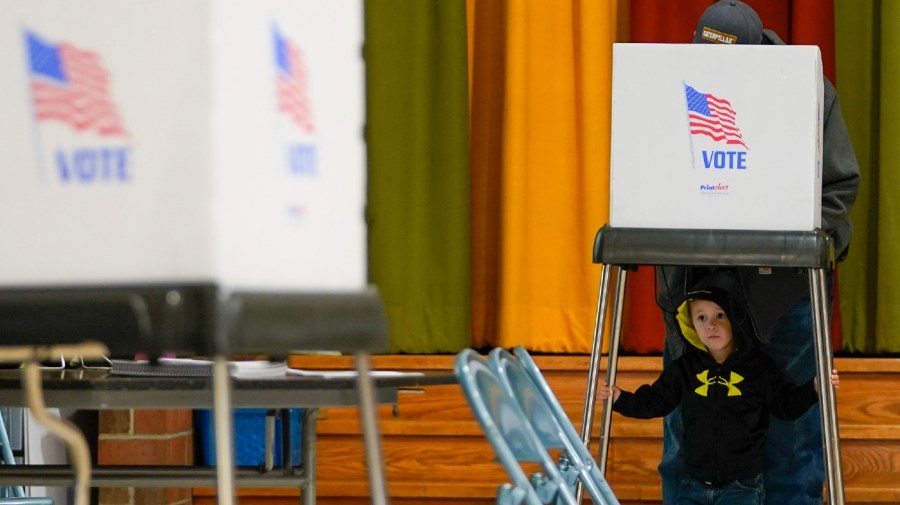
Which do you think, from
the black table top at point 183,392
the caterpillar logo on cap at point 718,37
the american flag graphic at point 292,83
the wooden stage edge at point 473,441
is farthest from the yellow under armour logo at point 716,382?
the american flag graphic at point 292,83

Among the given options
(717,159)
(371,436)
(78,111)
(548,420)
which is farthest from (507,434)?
(717,159)

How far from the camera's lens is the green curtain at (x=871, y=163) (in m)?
3.84

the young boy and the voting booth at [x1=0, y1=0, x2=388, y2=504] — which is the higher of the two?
the voting booth at [x1=0, y1=0, x2=388, y2=504]

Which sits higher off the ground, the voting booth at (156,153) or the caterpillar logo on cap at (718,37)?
the caterpillar logo on cap at (718,37)

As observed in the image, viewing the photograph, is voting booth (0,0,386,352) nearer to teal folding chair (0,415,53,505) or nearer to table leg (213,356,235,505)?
table leg (213,356,235,505)

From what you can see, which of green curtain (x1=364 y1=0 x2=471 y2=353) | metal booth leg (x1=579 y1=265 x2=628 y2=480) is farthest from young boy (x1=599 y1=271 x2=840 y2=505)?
green curtain (x1=364 y1=0 x2=471 y2=353)

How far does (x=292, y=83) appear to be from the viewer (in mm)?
1018

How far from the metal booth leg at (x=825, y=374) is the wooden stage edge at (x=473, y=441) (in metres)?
1.14

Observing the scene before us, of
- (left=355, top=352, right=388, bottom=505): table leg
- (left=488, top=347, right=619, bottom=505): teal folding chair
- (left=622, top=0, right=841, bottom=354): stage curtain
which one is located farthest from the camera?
(left=622, top=0, right=841, bottom=354): stage curtain

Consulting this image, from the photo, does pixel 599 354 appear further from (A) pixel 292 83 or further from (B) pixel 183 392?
(A) pixel 292 83

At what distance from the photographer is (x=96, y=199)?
3.12ft

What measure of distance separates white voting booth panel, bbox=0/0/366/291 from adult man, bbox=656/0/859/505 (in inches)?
78.9

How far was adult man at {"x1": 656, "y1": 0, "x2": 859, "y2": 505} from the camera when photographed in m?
2.85

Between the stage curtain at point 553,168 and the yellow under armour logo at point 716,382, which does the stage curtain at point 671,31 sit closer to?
the stage curtain at point 553,168
